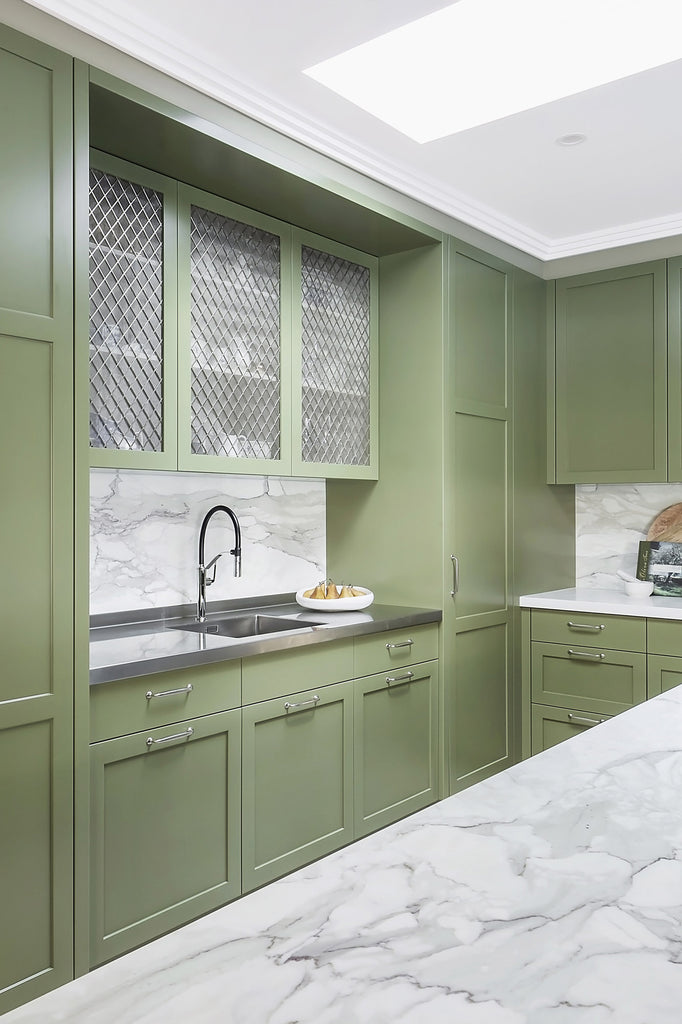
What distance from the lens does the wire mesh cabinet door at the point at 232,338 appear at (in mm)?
2701

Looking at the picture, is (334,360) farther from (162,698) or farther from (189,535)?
(162,698)

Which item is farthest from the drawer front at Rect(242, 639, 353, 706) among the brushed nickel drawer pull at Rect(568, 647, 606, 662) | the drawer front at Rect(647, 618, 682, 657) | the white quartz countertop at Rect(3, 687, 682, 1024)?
the white quartz countertop at Rect(3, 687, 682, 1024)

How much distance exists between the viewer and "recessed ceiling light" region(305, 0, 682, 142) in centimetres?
217

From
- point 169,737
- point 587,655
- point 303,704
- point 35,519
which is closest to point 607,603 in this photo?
point 587,655

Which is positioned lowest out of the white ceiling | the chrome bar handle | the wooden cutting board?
the chrome bar handle

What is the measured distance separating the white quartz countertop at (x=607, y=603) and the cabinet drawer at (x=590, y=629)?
0.03 metres

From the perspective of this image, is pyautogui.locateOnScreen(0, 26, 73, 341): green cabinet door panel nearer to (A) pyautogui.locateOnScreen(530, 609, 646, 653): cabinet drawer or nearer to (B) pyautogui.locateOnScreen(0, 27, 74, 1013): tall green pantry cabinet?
(B) pyautogui.locateOnScreen(0, 27, 74, 1013): tall green pantry cabinet

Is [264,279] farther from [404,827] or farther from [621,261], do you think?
[404,827]

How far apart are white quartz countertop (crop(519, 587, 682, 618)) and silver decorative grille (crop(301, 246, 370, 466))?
3.72 ft

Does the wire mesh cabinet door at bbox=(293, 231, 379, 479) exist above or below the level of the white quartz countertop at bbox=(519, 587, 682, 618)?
above

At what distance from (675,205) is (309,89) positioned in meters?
1.87

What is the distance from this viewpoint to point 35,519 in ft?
6.39

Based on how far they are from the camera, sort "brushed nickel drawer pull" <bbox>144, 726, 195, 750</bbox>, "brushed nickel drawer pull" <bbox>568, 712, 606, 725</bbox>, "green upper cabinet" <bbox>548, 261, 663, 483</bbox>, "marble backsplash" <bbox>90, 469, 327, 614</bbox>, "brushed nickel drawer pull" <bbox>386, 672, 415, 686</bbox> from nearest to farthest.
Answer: "brushed nickel drawer pull" <bbox>144, 726, 195, 750</bbox> → "marble backsplash" <bbox>90, 469, 327, 614</bbox> → "brushed nickel drawer pull" <bbox>386, 672, 415, 686</bbox> → "brushed nickel drawer pull" <bbox>568, 712, 606, 725</bbox> → "green upper cabinet" <bbox>548, 261, 663, 483</bbox>

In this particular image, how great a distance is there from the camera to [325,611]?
129 inches
